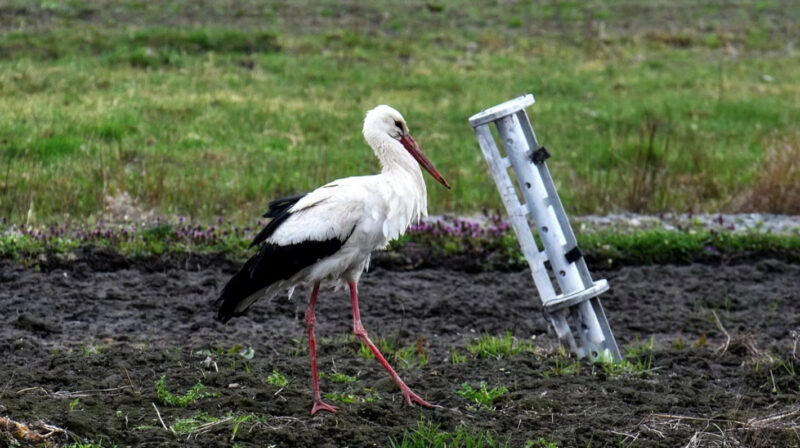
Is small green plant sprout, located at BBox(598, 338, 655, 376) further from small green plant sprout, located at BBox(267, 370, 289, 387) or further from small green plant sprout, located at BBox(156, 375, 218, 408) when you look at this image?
small green plant sprout, located at BBox(156, 375, 218, 408)

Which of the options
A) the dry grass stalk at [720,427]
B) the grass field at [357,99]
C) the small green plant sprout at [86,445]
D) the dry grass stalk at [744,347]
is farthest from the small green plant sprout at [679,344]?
the small green plant sprout at [86,445]

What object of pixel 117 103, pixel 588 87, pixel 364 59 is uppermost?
pixel 117 103

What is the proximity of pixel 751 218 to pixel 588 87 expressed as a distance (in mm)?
8225

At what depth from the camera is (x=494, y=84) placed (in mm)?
18172

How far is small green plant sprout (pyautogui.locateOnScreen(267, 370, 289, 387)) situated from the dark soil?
6 centimetres

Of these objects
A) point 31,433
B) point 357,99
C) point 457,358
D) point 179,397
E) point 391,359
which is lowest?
point 357,99

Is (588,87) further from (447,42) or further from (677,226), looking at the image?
(677,226)

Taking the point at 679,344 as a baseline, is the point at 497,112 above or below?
above

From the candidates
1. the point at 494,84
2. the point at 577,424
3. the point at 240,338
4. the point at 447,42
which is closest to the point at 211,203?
the point at 240,338

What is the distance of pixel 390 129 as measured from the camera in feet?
20.8

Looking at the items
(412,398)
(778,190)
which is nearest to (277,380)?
(412,398)

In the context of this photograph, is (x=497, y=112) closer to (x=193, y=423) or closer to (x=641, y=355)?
(x=641, y=355)

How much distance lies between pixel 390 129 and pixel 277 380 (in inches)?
56.5

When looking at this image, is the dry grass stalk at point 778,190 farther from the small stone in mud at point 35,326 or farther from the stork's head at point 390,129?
the small stone in mud at point 35,326
